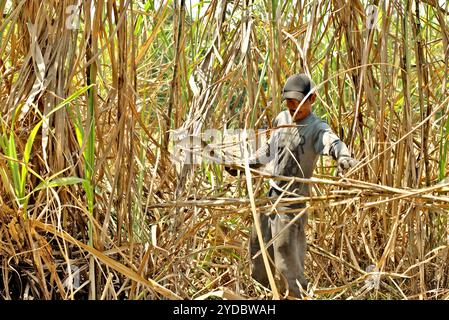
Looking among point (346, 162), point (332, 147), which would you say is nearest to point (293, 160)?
→ point (332, 147)

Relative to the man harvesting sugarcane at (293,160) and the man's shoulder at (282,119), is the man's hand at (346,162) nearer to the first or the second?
the man harvesting sugarcane at (293,160)

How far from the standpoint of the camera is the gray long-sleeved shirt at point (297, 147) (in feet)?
7.07

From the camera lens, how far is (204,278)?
2344 mm

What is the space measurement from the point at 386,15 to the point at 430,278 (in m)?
0.83

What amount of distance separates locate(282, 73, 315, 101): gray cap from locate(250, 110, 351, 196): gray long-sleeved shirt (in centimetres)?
8

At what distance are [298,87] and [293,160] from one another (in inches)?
9.3

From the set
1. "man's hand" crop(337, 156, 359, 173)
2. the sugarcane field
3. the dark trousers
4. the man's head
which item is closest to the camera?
the sugarcane field

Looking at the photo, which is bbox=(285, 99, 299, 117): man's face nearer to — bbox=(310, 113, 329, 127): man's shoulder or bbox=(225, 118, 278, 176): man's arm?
bbox=(310, 113, 329, 127): man's shoulder

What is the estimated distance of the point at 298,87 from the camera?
217cm

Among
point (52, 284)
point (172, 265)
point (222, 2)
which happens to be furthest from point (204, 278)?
point (222, 2)

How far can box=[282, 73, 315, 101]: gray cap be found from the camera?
216 cm

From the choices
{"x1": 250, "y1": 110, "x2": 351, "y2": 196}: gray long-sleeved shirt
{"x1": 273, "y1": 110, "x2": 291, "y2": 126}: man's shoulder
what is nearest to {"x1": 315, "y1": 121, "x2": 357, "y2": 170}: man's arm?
{"x1": 250, "y1": 110, "x2": 351, "y2": 196}: gray long-sleeved shirt

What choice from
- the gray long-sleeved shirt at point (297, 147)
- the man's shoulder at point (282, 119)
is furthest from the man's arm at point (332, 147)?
the man's shoulder at point (282, 119)

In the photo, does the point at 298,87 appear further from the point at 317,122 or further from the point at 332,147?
the point at 332,147
